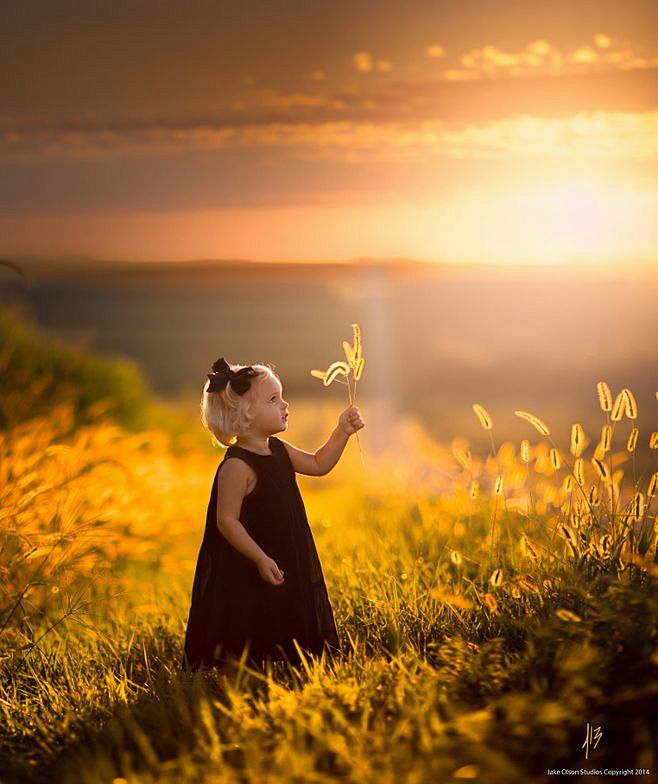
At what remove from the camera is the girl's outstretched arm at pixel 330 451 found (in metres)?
3.68

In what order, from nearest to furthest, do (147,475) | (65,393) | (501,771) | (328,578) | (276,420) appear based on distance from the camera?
(501,771) < (276,420) < (328,578) < (147,475) < (65,393)

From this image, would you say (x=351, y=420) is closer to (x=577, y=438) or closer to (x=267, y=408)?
(x=267, y=408)

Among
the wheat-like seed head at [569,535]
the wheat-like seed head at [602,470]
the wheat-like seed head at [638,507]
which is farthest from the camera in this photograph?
the wheat-like seed head at [638,507]

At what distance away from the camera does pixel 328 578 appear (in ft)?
14.7

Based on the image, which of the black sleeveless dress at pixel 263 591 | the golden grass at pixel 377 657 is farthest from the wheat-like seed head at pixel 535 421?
the black sleeveless dress at pixel 263 591

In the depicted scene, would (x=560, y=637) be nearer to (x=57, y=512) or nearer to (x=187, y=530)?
(x=57, y=512)

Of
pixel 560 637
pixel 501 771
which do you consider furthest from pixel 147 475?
pixel 501 771

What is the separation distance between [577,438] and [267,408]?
3.88ft

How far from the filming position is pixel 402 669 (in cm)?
310

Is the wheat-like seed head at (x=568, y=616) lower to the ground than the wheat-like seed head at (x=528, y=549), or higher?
lower

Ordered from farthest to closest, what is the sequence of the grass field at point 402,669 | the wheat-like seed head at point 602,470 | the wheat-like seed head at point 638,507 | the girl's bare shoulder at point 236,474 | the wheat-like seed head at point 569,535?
the girl's bare shoulder at point 236,474
the wheat-like seed head at point 638,507
the wheat-like seed head at point 569,535
the wheat-like seed head at point 602,470
the grass field at point 402,669

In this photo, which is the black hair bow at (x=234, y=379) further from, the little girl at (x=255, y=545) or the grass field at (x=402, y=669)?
the grass field at (x=402, y=669)

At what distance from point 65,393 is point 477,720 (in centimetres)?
611

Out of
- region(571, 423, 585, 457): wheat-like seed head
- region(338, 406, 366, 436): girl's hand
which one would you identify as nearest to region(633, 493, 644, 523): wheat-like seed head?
region(571, 423, 585, 457): wheat-like seed head
